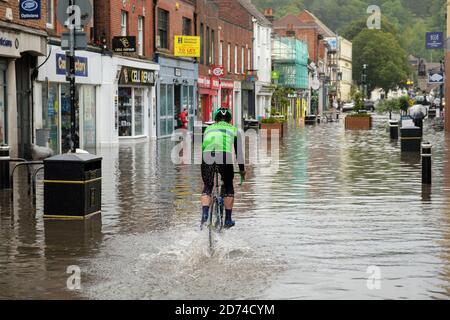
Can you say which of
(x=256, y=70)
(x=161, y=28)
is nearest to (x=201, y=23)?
(x=161, y=28)

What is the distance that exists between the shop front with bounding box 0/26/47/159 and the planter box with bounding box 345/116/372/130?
3180 cm

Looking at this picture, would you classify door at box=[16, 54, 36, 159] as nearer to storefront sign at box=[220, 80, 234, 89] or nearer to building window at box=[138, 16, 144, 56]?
building window at box=[138, 16, 144, 56]

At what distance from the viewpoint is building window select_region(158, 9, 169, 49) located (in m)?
45.1

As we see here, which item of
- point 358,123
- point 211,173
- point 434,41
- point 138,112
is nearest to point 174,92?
point 138,112

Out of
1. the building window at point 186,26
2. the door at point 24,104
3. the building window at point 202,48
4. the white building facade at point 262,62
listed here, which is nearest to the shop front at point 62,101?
the door at point 24,104

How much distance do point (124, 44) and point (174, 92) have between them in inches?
487

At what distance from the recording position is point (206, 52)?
189 ft

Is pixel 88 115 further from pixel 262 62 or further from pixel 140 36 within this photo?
pixel 262 62

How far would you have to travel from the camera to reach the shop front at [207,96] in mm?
56000

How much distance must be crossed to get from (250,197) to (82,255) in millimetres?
6707

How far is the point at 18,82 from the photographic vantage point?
27172 mm

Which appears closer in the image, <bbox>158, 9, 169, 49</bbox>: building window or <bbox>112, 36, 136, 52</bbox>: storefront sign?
<bbox>112, 36, 136, 52</bbox>: storefront sign

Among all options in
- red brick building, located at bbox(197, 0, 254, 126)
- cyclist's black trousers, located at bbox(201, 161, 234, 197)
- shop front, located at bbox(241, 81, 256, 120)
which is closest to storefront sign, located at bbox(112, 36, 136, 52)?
red brick building, located at bbox(197, 0, 254, 126)
